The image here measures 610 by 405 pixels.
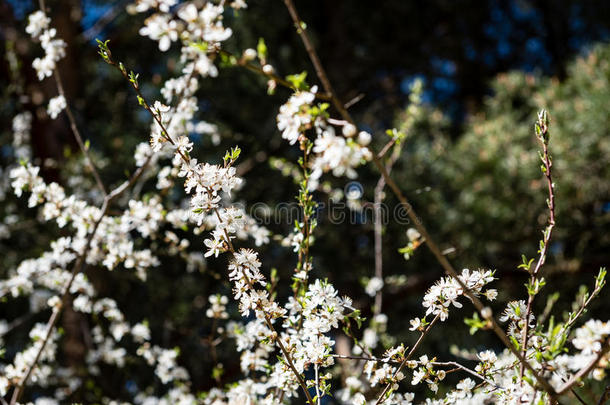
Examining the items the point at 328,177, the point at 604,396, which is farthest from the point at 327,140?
the point at 328,177

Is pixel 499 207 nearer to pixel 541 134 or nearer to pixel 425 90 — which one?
pixel 425 90

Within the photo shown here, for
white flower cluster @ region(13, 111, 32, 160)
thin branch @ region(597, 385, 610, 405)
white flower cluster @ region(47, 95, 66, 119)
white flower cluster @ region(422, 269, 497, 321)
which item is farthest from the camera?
white flower cluster @ region(13, 111, 32, 160)

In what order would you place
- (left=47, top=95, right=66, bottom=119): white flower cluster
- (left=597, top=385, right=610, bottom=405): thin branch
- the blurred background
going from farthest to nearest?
the blurred background, (left=47, top=95, right=66, bottom=119): white flower cluster, (left=597, top=385, right=610, bottom=405): thin branch

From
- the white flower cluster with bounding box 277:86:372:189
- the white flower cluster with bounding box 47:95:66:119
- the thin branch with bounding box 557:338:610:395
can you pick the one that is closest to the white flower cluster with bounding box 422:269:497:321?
the thin branch with bounding box 557:338:610:395

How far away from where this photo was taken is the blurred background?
3.00 m

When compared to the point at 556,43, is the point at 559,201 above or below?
below

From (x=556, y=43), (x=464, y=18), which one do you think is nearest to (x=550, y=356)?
(x=464, y=18)

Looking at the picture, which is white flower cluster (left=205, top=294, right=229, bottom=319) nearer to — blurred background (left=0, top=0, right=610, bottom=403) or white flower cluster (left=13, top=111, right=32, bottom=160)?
blurred background (left=0, top=0, right=610, bottom=403)

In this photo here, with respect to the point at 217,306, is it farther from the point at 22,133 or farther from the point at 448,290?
the point at 22,133

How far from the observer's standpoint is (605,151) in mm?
2891

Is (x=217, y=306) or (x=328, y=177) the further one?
(x=328, y=177)

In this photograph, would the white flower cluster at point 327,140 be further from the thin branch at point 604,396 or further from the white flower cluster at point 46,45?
the white flower cluster at point 46,45

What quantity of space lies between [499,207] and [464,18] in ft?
7.84

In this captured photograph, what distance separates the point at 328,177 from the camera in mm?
3412
